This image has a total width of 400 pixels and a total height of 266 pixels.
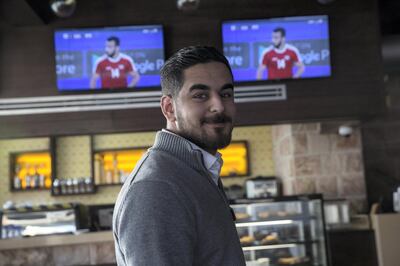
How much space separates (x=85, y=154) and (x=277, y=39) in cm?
433

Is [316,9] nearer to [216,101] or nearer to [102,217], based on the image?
[102,217]

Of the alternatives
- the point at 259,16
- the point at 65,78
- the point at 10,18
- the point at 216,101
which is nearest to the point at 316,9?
the point at 259,16

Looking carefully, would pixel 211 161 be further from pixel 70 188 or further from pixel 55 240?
pixel 70 188

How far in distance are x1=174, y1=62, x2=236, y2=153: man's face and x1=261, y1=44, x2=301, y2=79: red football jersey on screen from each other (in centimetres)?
405

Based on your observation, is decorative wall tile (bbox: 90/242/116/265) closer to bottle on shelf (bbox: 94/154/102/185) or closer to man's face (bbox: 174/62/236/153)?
bottle on shelf (bbox: 94/154/102/185)

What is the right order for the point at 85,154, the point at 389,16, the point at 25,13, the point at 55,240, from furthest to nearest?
the point at 85,154
the point at 389,16
the point at 55,240
the point at 25,13

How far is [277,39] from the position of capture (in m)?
5.23

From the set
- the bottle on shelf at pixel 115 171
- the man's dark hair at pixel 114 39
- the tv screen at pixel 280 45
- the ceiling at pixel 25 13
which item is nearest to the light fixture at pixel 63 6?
the ceiling at pixel 25 13

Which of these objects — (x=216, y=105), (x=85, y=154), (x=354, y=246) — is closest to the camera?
(x=216, y=105)

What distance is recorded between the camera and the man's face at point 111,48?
5.17 metres

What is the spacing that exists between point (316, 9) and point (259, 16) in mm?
572

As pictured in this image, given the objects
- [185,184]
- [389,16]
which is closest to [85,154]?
[389,16]

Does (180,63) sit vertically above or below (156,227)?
above

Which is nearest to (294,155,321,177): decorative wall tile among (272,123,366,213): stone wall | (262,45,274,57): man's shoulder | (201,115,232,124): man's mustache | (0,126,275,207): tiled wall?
(272,123,366,213): stone wall
